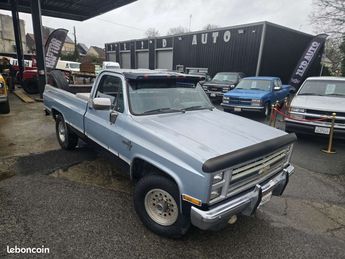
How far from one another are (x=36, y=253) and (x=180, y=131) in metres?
1.98

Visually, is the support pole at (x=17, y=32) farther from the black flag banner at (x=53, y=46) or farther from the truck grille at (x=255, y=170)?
the truck grille at (x=255, y=170)

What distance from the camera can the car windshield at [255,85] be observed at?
10709mm

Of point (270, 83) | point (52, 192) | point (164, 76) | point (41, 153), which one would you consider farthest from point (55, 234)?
point (270, 83)

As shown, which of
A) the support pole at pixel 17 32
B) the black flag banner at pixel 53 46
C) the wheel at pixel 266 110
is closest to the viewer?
the wheel at pixel 266 110

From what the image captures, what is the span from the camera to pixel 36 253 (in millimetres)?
2559

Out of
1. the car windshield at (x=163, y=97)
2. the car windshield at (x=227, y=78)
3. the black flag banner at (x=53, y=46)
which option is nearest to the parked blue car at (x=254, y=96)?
the car windshield at (x=227, y=78)

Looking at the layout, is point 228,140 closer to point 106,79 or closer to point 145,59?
point 106,79

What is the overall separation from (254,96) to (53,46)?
10765 mm

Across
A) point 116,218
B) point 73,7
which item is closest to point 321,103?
point 116,218

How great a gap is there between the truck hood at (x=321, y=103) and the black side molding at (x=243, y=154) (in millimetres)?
4181

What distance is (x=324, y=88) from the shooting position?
7.61 metres

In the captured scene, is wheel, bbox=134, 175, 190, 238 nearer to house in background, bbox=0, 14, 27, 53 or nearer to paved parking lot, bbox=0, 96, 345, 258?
paved parking lot, bbox=0, 96, 345, 258

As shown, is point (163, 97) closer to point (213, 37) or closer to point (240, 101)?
point (240, 101)

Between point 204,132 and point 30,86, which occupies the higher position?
point 204,132
